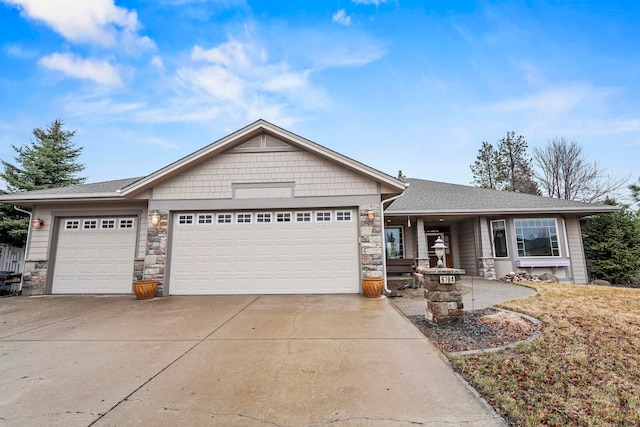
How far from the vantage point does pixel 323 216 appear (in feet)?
27.5

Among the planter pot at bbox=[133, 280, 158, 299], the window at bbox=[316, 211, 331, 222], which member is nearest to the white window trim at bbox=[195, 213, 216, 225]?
the planter pot at bbox=[133, 280, 158, 299]

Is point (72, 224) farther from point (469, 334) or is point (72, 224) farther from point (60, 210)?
point (469, 334)

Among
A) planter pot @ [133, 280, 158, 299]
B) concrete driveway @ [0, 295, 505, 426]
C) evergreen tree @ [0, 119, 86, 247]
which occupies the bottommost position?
concrete driveway @ [0, 295, 505, 426]

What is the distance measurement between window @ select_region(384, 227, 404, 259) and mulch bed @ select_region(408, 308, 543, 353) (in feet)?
25.7

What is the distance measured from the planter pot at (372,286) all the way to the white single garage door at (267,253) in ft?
1.75

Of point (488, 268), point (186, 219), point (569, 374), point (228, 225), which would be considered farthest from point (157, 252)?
point (488, 268)

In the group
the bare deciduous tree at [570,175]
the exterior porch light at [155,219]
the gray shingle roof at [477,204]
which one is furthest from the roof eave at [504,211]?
the bare deciduous tree at [570,175]

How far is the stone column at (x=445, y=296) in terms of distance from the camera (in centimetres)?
484

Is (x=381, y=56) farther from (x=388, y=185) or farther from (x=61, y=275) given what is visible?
(x=61, y=275)

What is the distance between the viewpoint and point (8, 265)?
13.7 metres

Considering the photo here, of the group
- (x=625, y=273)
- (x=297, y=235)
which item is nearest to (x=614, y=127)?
(x=625, y=273)

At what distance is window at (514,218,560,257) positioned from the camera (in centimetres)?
1125

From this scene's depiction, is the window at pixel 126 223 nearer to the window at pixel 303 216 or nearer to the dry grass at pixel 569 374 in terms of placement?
the window at pixel 303 216

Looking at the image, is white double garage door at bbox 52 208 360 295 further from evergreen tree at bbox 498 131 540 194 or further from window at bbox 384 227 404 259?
evergreen tree at bbox 498 131 540 194
